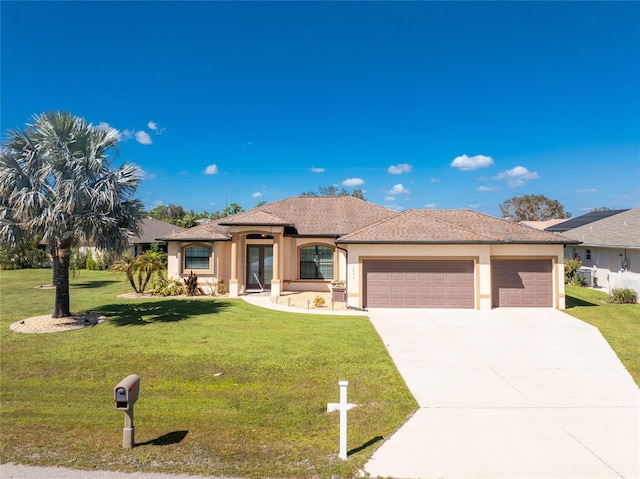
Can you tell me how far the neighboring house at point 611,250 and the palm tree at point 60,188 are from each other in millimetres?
22578

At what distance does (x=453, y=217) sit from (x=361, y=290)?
302 inches

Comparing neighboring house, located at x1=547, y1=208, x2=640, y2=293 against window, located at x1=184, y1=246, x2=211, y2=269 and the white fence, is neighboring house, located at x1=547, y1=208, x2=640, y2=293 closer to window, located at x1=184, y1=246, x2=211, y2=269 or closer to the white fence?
the white fence

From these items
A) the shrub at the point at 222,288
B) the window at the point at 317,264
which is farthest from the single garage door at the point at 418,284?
the shrub at the point at 222,288

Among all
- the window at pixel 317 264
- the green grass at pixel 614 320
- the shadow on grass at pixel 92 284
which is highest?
the window at pixel 317 264

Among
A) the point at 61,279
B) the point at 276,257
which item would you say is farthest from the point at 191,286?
the point at 61,279

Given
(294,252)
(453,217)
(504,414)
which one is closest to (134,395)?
(504,414)

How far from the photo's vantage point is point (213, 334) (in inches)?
432

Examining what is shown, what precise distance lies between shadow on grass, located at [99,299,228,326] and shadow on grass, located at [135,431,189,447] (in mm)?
8110

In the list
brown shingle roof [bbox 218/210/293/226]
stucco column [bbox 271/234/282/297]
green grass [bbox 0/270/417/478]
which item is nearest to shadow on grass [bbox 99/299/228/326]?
green grass [bbox 0/270/417/478]

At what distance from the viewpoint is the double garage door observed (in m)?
15.5

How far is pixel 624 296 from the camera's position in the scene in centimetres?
1694

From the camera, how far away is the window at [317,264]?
20391 mm

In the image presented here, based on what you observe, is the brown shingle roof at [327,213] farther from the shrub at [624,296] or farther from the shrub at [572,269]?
the shrub at [572,269]

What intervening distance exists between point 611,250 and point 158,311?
2639 centimetres
